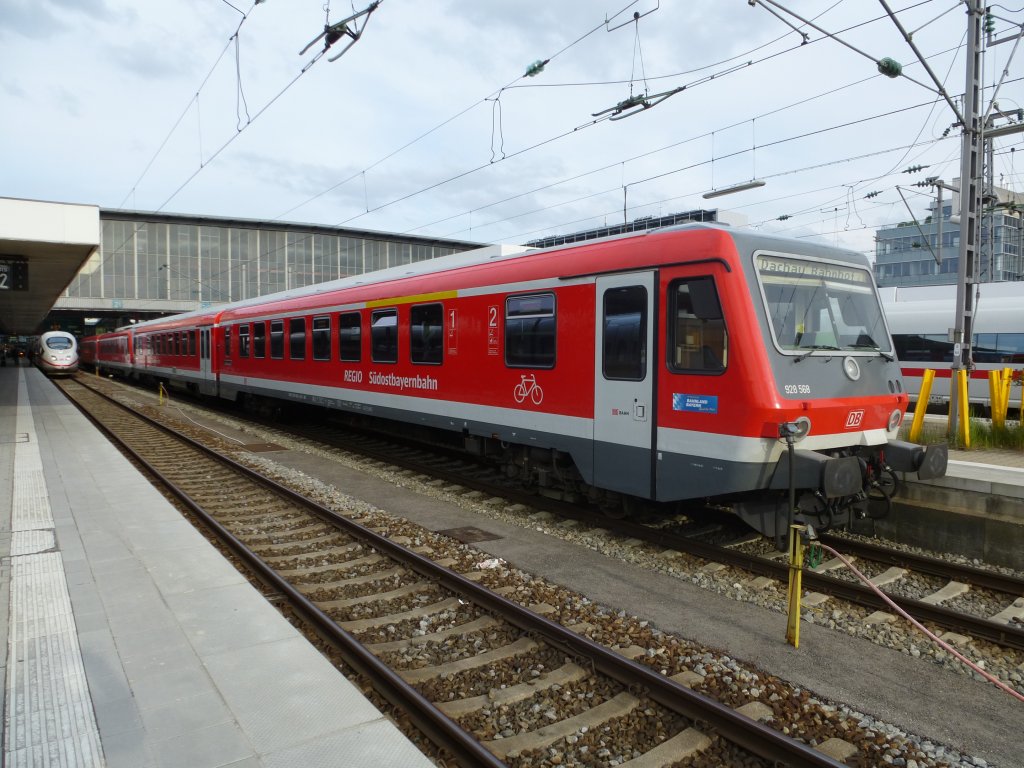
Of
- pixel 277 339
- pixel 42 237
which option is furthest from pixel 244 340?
pixel 42 237

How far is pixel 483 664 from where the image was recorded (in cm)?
439

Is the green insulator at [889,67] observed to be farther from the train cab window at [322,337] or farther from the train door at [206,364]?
the train door at [206,364]

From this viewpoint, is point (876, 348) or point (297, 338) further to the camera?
point (297, 338)

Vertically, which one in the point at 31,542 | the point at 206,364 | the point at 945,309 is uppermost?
the point at 945,309

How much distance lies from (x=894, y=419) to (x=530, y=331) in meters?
3.89

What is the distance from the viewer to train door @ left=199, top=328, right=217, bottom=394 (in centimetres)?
2038

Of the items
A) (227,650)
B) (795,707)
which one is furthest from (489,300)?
(795,707)

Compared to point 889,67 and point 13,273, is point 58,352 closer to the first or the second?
point 13,273

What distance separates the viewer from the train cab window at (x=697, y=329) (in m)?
6.01

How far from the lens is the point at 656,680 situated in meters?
3.90

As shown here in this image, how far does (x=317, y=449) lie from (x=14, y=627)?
8852 millimetres

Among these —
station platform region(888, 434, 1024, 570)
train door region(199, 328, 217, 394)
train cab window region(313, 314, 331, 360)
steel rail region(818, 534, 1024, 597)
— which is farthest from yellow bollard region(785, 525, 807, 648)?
train door region(199, 328, 217, 394)

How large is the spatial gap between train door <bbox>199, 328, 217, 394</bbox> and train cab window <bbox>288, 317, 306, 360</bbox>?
6.50m

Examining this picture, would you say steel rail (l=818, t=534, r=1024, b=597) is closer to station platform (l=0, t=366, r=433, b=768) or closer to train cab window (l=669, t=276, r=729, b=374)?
train cab window (l=669, t=276, r=729, b=374)
